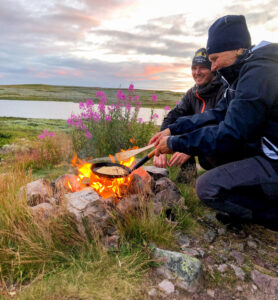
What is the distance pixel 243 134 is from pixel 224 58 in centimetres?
99

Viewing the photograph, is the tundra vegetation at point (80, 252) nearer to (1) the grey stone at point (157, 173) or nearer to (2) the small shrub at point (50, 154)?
(1) the grey stone at point (157, 173)

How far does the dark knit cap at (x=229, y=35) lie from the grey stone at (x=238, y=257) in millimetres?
2286

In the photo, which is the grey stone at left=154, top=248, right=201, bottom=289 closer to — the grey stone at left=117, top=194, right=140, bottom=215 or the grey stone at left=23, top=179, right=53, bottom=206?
the grey stone at left=117, top=194, right=140, bottom=215

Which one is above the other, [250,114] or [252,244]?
[250,114]

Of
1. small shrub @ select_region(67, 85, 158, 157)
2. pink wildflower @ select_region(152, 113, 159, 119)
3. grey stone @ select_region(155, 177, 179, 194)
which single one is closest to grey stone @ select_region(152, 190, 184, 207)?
grey stone @ select_region(155, 177, 179, 194)

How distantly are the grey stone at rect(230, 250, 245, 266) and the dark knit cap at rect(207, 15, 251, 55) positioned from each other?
7.50 feet

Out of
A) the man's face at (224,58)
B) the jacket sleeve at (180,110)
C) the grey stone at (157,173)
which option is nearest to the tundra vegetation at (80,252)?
the grey stone at (157,173)

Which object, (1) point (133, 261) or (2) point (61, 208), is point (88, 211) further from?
(1) point (133, 261)

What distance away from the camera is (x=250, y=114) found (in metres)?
2.37

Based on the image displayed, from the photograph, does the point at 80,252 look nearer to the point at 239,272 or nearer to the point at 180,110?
the point at 239,272

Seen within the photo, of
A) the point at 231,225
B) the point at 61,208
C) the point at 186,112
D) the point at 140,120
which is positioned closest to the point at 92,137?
the point at 140,120

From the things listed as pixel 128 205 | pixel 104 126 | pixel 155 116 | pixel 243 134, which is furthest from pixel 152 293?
pixel 155 116

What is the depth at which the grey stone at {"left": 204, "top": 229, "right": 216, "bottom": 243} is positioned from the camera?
9.93ft

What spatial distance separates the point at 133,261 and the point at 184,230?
996mm
